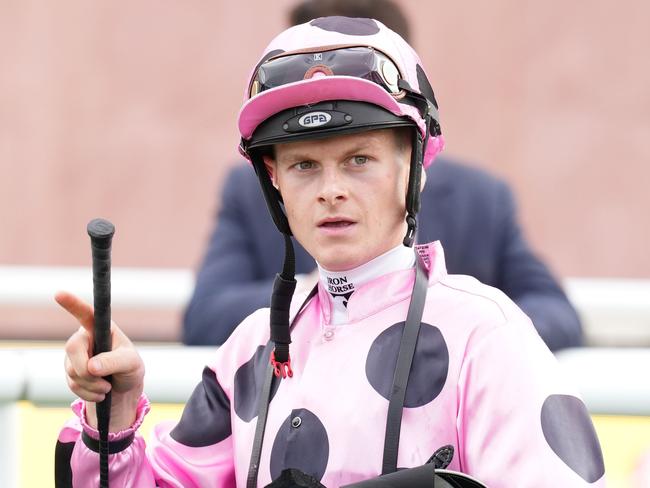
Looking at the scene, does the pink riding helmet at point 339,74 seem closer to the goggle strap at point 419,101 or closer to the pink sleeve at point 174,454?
the goggle strap at point 419,101

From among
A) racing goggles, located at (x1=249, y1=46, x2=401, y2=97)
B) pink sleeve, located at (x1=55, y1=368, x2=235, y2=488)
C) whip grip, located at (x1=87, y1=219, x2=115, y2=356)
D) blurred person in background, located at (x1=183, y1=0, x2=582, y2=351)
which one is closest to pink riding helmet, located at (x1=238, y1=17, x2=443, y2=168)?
racing goggles, located at (x1=249, y1=46, x2=401, y2=97)

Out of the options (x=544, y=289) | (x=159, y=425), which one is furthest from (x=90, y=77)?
(x=159, y=425)

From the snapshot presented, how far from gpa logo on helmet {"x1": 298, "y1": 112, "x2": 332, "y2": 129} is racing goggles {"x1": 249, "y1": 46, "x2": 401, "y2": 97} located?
63mm

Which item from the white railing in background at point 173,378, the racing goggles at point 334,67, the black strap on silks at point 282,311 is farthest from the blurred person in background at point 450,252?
the racing goggles at point 334,67

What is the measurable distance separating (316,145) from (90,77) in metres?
5.72

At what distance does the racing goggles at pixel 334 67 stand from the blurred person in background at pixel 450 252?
1089 mm

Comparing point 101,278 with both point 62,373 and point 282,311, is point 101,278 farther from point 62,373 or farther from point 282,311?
point 62,373

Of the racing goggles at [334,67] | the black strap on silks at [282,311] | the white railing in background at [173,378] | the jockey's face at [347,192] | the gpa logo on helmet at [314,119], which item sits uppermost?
the racing goggles at [334,67]

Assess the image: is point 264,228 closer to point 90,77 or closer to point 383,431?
point 383,431

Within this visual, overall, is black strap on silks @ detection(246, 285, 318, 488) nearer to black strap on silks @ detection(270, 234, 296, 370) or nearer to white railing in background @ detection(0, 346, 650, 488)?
black strap on silks @ detection(270, 234, 296, 370)

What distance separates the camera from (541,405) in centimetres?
175

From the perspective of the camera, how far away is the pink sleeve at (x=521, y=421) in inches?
67.4

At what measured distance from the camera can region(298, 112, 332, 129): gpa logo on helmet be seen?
1899 mm

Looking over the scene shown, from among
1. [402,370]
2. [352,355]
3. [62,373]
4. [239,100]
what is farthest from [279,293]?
[239,100]
